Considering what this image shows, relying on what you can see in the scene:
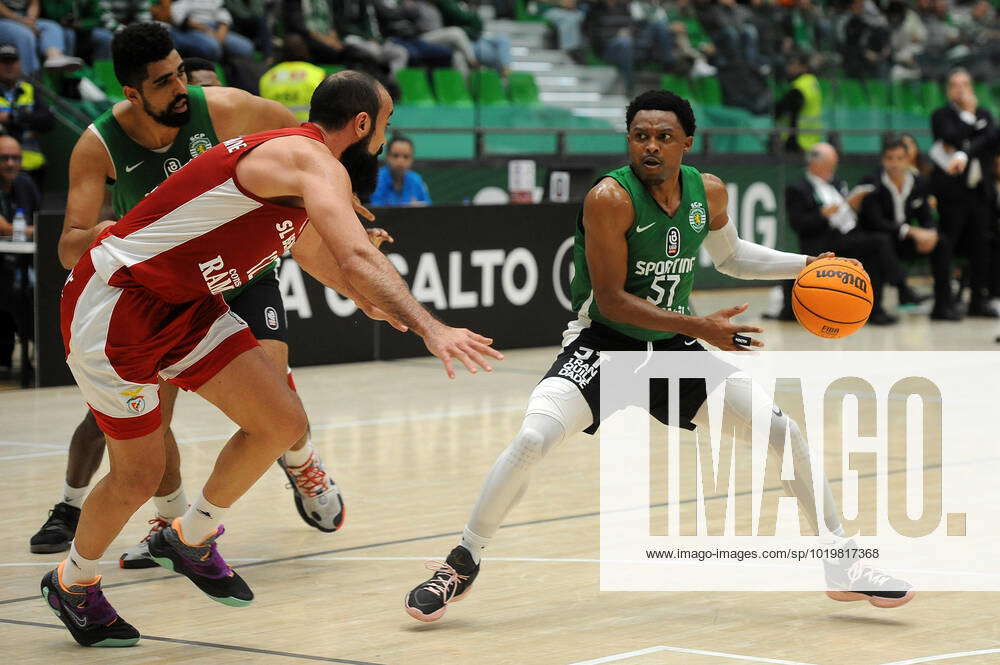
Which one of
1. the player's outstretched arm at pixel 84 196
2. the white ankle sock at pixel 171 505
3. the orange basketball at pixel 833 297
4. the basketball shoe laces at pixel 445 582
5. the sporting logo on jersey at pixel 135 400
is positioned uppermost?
the player's outstretched arm at pixel 84 196

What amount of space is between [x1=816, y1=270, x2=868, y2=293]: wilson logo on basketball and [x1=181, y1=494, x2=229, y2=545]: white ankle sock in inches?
96.0

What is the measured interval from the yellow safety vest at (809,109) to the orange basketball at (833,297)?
48.6 feet

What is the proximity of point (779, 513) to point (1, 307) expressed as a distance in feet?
22.7

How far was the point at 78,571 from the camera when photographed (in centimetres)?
504

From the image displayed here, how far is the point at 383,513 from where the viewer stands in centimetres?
726

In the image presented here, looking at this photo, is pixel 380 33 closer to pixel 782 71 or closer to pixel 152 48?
pixel 782 71

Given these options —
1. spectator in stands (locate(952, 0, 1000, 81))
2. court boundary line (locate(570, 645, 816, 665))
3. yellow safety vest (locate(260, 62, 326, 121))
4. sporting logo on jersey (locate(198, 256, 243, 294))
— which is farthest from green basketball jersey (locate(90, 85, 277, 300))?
spectator in stands (locate(952, 0, 1000, 81))

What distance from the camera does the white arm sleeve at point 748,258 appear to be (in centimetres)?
596

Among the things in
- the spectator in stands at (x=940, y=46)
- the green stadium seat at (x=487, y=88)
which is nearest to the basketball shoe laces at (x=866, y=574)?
the green stadium seat at (x=487, y=88)

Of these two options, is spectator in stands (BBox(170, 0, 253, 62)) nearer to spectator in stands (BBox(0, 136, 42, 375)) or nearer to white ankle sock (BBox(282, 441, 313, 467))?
spectator in stands (BBox(0, 136, 42, 375))

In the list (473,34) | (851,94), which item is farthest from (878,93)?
(473,34)

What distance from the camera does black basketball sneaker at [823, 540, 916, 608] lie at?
5.32 m

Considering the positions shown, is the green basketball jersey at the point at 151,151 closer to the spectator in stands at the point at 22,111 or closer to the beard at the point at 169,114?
the beard at the point at 169,114

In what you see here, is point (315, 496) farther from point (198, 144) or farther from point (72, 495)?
point (198, 144)
